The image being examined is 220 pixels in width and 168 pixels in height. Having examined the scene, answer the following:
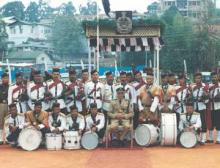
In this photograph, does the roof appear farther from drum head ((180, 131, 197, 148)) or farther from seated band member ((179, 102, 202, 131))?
drum head ((180, 131, 197, 148))

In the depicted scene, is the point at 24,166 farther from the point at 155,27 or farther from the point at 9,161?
the point at 155,27

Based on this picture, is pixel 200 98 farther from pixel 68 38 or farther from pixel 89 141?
pixel 68 38

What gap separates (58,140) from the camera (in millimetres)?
11875

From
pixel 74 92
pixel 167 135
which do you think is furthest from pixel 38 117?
pixel 167 135

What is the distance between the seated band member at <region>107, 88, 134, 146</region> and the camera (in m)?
12.0

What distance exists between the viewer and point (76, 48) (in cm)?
7894

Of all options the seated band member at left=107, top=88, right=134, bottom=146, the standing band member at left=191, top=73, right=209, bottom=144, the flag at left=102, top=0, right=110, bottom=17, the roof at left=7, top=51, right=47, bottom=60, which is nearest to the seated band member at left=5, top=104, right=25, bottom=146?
the seated band member at left=107, top=88, right=134, bottom=146

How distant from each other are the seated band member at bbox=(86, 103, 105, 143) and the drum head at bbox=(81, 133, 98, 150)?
0.26m

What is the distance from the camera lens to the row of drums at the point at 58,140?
38.7ft

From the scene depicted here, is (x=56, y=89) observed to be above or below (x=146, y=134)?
above

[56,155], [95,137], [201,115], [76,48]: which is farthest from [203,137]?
[76,48]

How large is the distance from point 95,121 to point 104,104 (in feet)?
2.53

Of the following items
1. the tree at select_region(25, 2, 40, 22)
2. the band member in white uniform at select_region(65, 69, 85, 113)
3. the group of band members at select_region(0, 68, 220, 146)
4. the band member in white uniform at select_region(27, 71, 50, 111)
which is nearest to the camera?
the group of band members at select_region(0, 68, 220, 146)

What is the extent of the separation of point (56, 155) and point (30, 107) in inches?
79.0
